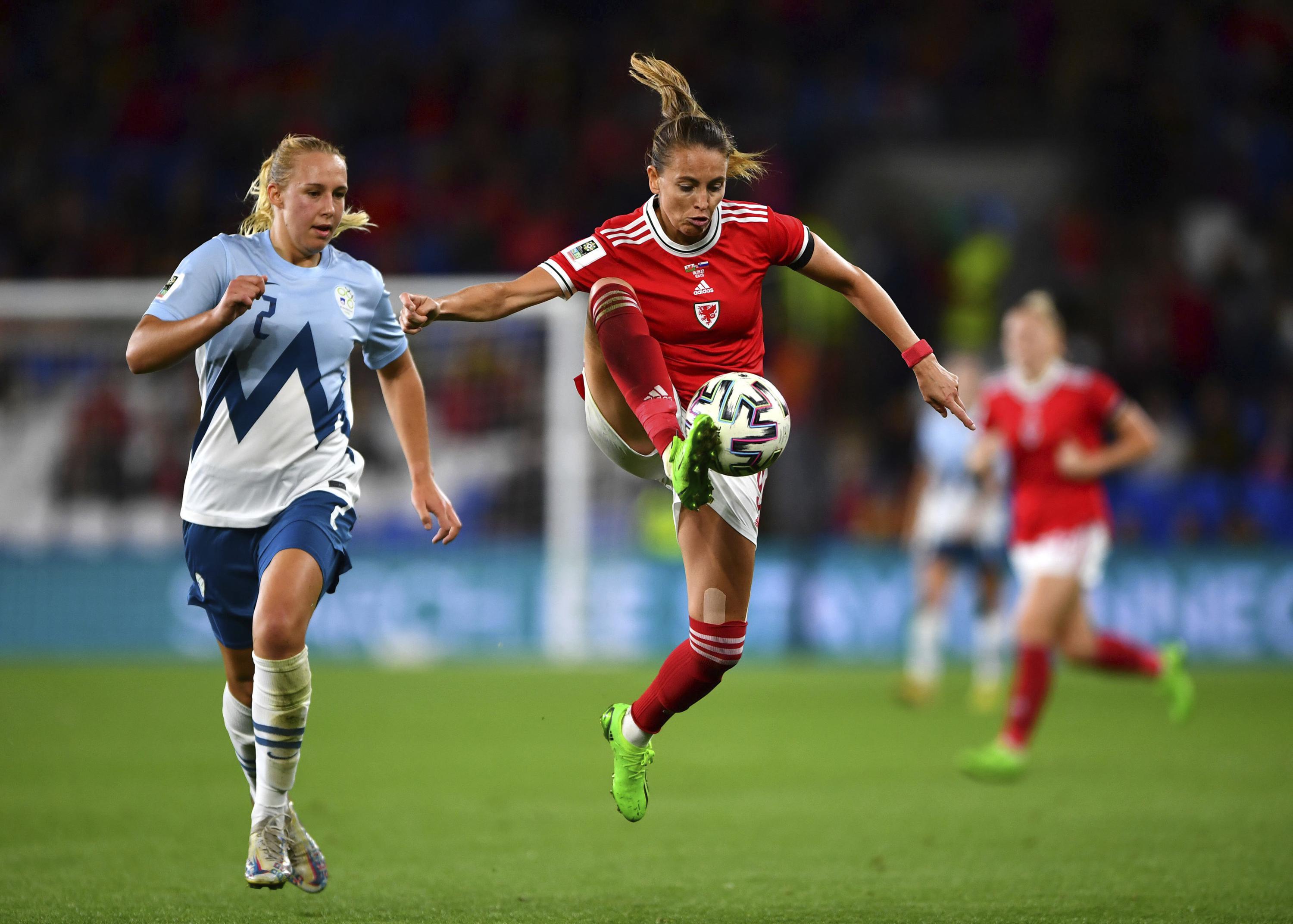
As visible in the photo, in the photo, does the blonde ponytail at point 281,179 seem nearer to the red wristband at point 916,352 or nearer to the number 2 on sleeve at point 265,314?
the number 2 on sleeve at point 265,314

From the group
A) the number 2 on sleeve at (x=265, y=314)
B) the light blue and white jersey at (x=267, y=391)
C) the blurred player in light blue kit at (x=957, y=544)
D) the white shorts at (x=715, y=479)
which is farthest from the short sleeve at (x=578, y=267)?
the blurred player in light blue kit at (x=957, y=544)

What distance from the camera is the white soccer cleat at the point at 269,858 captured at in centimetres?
453

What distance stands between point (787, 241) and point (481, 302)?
3.58 feet

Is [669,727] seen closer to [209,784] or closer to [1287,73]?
[209,784]

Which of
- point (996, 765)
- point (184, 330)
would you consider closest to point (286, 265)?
point (184, 330)

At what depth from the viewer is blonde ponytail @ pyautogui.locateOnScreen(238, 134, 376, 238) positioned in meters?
4.86

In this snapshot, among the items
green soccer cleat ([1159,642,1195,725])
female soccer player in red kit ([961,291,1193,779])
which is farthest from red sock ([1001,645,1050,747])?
green soccer cleat ([1159,642,1195,725])

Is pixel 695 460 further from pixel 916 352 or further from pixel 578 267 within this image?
pixel 916 352

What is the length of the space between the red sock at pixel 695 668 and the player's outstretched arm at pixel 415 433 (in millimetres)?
890

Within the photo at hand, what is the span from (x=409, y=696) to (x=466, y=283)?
14.9 ft

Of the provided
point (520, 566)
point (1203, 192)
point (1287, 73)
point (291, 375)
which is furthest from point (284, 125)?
point (291, 375)

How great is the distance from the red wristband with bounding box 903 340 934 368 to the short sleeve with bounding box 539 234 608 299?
1.03 meters

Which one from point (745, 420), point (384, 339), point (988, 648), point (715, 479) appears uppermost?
point (384, 339)

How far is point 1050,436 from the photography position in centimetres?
830
